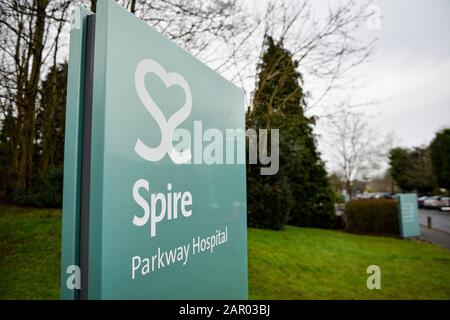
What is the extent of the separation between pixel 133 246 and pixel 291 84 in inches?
293

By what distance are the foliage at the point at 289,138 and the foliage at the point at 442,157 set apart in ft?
9.04

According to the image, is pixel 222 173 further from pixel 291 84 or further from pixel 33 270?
pixel 291 84

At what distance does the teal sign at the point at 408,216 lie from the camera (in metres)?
11.2

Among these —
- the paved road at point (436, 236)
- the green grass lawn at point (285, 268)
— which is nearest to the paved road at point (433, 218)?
the paved road at point (436, 236)

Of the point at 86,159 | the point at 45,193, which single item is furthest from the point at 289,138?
the point at 86,159

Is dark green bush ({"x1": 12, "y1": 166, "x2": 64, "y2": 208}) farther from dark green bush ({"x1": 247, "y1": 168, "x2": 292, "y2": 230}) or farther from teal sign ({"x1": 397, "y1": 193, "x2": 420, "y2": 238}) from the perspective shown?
teal sign ({"x1": 397, "y1": 193, "x2": 420, "y2": 238})

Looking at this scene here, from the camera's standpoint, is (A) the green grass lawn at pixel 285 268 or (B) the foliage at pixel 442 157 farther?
(B) the foliage at pixel 442 157

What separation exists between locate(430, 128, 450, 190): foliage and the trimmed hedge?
692cm

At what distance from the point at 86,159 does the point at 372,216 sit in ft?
45.2

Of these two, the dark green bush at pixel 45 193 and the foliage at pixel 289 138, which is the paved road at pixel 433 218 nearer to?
the foliage at pixel 289 138

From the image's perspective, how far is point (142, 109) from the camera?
49.0 inches

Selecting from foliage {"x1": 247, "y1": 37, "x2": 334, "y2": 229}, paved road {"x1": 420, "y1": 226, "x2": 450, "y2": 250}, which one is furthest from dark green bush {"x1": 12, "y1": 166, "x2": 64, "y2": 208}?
paved road {"x1": 420, "y1": 226, "x2": 450, "y2": 250}

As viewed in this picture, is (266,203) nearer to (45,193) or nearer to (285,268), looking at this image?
(285,268)

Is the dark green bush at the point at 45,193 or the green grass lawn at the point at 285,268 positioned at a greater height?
the dark green bush at the point at 45,193
